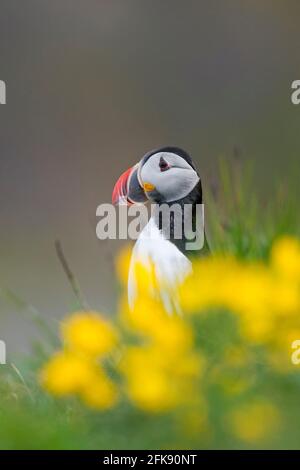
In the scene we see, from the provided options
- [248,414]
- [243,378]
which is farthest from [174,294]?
[248,414]

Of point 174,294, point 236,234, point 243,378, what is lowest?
point 243,378

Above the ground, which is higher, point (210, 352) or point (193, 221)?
point (193, 221)

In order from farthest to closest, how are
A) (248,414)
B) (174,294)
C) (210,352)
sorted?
(174,294) < (210,352) < (248,414)

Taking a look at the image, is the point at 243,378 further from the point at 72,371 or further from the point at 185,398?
the point at 72,371

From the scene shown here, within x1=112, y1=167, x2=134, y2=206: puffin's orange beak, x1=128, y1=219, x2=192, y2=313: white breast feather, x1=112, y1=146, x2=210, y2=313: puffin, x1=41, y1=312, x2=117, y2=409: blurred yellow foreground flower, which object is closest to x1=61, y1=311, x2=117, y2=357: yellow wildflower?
x1=41, y1=312, x2=117, y2=409: blurred yellow foreground flower

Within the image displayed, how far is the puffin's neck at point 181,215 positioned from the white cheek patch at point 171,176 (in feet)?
0.05

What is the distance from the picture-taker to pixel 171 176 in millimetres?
2521

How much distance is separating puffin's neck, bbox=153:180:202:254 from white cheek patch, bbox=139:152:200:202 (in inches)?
0.6

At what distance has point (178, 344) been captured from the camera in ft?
5.69

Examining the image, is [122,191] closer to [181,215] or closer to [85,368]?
[181,215]

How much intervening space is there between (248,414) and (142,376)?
0.17 m

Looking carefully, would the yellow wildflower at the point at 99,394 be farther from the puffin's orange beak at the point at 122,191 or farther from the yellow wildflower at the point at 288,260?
the puffin's orange beak at the point at 122,191

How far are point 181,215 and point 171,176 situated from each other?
0.09 metres

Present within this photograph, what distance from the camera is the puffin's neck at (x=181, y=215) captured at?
2.50 metres
